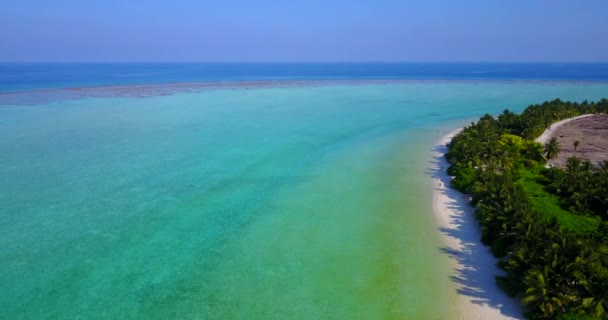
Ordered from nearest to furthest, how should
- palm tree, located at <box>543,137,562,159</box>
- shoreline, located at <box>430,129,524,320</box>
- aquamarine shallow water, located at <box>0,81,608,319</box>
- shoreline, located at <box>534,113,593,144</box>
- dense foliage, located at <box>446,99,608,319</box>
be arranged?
dense foliage, located at <box>446,99,608,319</box> < shoreline, located at <box>430,129,524,320</box> < aquamarine shallow water, located at <box>0,81,608,319</box> < palm tree, located at <box>543,137,562,159</box> < shoreline, located at <box>534,113,593,144</box>

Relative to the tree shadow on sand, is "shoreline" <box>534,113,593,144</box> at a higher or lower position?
higher

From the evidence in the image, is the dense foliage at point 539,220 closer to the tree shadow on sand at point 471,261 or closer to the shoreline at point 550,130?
the tree shadow on sand at point 471,261

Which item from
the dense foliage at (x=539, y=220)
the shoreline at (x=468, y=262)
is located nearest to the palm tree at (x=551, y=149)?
the dense foliage at (x=539, y=220)

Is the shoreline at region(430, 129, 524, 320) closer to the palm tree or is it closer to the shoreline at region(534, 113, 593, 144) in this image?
the palm tree

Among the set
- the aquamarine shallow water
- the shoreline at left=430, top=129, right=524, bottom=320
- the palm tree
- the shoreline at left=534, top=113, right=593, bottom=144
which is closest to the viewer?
A: the shoreline at left=430, top=129, right=524, bottom=320

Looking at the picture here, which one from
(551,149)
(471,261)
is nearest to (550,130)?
(551,149)

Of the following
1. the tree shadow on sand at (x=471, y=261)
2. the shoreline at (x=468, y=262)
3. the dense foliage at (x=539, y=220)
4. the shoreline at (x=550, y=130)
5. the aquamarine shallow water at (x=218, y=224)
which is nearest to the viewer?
the dense foliage at (x=539, y=220)

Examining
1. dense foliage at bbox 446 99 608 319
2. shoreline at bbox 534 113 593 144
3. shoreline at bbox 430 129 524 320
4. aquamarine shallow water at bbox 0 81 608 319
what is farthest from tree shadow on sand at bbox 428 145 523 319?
shoreline at bbox 534 113 593 144

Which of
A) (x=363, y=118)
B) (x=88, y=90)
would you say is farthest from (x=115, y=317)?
(x=88, y=90)
